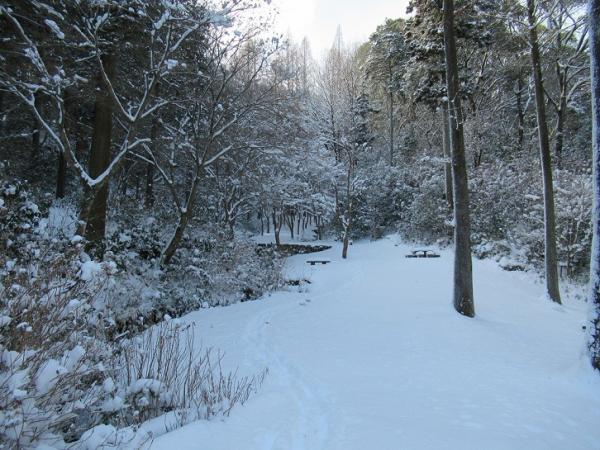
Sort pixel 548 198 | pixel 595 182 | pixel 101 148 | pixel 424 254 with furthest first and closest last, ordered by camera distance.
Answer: pixel 424 254, pixel 548 198, pixel 101 148, pixel 595 182

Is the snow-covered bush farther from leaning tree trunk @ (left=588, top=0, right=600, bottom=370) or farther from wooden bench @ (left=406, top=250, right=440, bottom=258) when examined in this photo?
wooden bench @ (left=406, top=250, right=440, bottom=258)

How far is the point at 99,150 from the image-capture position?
339 inches

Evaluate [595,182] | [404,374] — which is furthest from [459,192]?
[404,374]

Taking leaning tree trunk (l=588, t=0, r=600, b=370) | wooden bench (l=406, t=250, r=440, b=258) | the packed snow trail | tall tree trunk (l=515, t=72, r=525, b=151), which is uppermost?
tall tree trunk (l=515, t=72, r=525, b=151)

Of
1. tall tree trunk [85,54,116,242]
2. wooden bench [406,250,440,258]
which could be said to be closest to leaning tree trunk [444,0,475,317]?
tall tree trunk [85,54,116,242]

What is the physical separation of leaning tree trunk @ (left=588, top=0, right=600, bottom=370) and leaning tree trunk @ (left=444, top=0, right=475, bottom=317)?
291 cm

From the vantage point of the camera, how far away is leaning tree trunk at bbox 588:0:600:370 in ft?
14.3

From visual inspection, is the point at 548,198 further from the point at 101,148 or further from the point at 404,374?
the point at 101,148

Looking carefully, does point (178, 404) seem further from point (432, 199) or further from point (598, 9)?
point (432, 199)

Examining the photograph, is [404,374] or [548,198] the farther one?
[548,198]

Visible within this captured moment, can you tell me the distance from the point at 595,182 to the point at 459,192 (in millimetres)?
3076

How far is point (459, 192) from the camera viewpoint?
7.57m

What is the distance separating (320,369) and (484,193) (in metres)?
13.6

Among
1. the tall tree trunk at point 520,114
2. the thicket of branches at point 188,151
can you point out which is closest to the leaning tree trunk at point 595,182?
the thicket of branches at point 188,151
